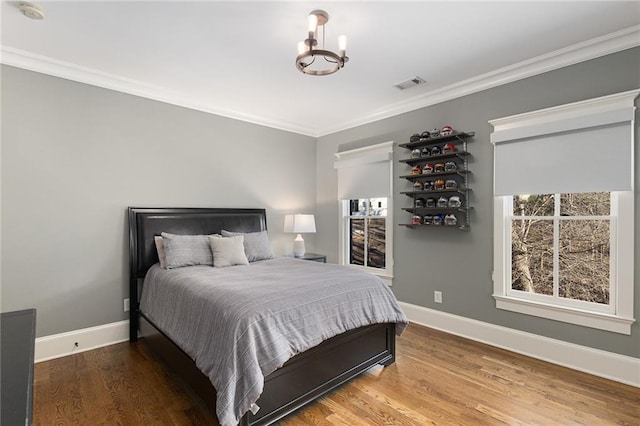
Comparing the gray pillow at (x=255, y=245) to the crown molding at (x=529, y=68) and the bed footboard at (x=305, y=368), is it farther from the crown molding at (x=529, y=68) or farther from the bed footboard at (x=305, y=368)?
the crown molding at (x=529, y=68)

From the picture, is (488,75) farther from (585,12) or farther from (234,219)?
(234,219)

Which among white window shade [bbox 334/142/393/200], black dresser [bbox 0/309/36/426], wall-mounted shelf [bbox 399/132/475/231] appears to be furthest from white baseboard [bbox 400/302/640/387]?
black dresser [bbox 0/309/36/426]

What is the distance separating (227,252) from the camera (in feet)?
10.9

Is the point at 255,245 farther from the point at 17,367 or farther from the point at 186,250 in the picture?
the point at 17,367

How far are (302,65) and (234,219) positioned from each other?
2.35 m

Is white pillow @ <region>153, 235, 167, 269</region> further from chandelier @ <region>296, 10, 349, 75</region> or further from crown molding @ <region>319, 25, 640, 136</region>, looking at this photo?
crown molding @ <region>319, 25, 640, 136</region>

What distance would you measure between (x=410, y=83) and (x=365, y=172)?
136 centimetres

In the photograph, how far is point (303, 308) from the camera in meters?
2.10

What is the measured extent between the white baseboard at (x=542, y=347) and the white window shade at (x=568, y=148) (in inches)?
52.3

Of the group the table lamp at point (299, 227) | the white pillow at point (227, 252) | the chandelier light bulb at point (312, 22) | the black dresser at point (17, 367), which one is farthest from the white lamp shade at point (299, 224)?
the black dresser at point (17, 367)

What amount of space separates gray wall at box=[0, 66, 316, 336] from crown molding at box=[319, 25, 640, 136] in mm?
2487

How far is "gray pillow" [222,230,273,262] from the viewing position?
3.71m

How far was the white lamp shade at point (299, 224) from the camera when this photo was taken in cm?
446

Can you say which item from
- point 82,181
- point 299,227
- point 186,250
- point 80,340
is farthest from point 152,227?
point 299,227
